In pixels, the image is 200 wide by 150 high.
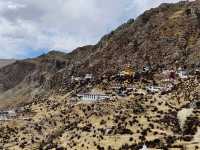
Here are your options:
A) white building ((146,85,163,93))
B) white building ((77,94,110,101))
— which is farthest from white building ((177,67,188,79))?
white building ((77,94,110,101))

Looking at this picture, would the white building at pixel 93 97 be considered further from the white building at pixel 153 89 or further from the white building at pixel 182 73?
the white building at pixel 182 73

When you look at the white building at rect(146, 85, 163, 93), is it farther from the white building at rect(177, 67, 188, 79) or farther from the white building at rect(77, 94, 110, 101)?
the white building at rect(77, 94, 110, 101)

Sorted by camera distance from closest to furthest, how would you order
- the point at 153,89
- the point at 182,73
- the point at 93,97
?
the point at 153,89 → the point at 93,97 → the point at 182,73

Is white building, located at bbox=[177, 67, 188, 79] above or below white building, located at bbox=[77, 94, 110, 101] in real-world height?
above

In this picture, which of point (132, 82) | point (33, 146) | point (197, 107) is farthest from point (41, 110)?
point (197, 107)

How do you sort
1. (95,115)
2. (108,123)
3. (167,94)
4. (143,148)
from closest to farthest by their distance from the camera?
1. (143,148)
2. (108,123)
3. (95,115)
4. (167,94)

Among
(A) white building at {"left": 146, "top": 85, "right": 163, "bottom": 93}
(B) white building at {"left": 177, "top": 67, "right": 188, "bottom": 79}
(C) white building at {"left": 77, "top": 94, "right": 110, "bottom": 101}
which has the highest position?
(B) white building at {"left": 177, "top": 67, "right": 188, "bottom": 79}

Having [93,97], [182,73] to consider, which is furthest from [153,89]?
[93,97]

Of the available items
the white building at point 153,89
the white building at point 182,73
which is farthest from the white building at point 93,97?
the white building at point 182,73

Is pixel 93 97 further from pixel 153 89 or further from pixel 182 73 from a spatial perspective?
pixel 182 73

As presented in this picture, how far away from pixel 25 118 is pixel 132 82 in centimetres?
3698

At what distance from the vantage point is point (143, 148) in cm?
9975

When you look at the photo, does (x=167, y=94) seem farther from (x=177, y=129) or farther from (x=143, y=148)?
(x=143, y=148)

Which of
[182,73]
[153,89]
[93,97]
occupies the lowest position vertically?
[93,97]
